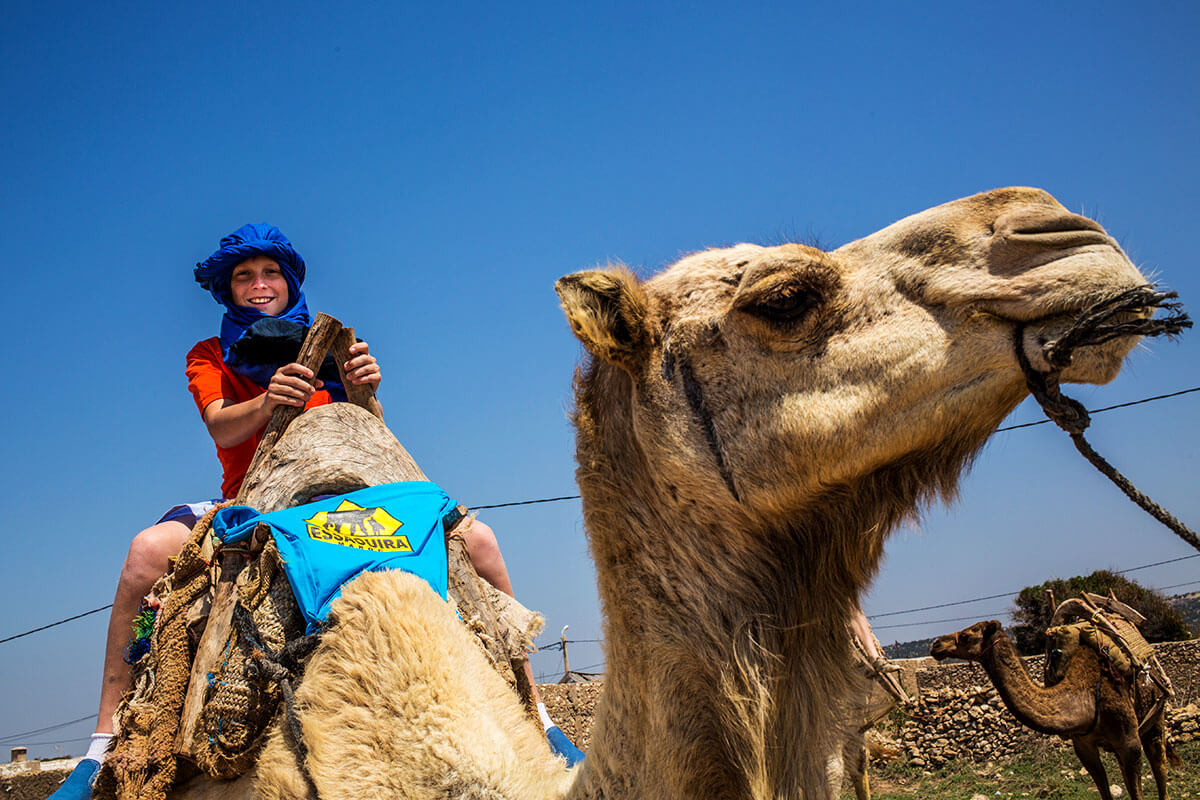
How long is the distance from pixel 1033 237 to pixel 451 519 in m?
1.93

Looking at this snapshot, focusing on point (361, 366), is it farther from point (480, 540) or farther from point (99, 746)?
point (99, 746)

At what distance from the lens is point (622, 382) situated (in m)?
2.23

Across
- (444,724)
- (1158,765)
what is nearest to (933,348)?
(444,724)

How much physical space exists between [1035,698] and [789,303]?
8487 millimetres

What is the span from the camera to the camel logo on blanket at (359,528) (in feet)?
8.54

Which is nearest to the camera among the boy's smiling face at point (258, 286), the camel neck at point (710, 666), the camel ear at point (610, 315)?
the camel neck at point (710, 666)

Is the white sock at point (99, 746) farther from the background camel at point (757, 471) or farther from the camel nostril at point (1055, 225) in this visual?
the camel nostril at point (1055, 225)

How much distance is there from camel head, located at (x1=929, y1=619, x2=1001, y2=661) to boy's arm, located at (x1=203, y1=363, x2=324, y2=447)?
25.3 ft

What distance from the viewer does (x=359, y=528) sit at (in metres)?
2.66

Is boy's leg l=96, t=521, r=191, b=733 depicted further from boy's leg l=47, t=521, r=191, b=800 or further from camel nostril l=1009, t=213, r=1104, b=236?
camel nostril l=1009, t=213, r=1104, b=236

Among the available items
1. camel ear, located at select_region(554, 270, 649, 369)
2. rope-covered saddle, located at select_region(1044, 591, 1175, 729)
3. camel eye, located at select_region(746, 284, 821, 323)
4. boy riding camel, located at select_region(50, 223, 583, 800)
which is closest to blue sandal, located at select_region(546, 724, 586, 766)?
boy riding camel, located at select_region(50, 223, 583, 800)

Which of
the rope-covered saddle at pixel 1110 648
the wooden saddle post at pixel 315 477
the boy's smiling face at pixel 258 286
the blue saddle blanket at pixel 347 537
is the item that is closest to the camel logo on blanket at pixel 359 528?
the blue saddle blanket at pixel 347 537

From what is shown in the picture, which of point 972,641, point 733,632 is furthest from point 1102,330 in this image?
point 972,641

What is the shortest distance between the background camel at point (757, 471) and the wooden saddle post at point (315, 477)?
571 millimetres
